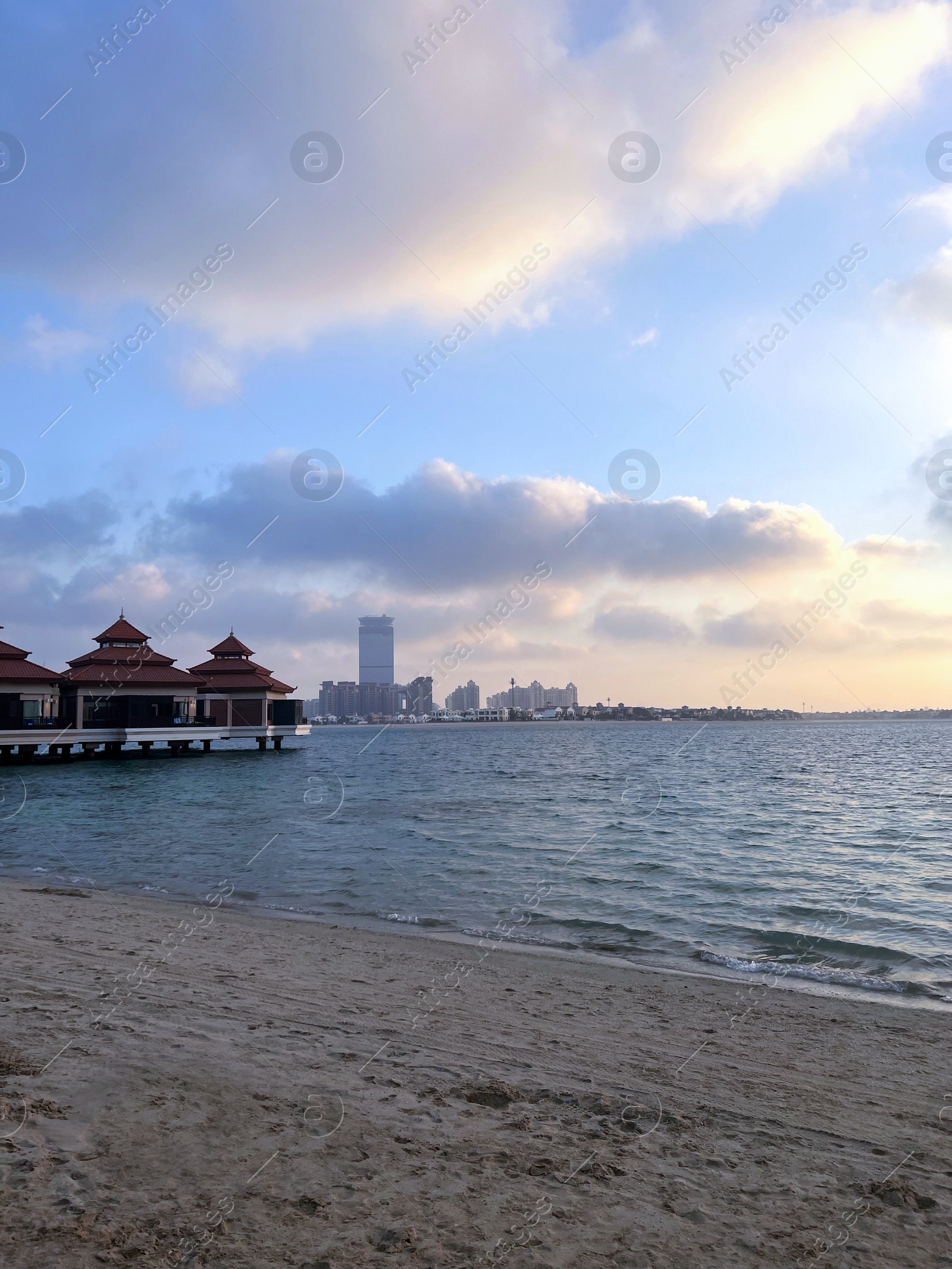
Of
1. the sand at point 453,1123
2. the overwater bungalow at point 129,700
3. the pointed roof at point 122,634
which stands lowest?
the sand at point 453,1123

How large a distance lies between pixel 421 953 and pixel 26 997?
5.33 metres

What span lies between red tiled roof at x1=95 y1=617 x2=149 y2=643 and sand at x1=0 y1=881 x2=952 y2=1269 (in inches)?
2535

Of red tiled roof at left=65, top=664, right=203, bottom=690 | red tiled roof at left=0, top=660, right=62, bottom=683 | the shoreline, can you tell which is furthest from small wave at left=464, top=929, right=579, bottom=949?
red tiled roof at left=65, top=664, right=203, bottom=690

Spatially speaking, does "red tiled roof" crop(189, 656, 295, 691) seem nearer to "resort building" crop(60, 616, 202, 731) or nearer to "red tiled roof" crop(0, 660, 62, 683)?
"resort building" crop(60, 616, 202, 731)

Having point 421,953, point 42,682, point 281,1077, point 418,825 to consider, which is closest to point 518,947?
point 421,953

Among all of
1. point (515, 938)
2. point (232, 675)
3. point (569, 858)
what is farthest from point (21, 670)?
point (515, 938)

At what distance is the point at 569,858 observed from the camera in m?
21.7

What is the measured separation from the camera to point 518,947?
40.9 ft

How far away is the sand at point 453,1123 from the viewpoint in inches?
168

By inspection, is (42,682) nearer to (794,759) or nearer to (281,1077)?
(281,1077)

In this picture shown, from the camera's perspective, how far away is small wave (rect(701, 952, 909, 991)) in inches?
435

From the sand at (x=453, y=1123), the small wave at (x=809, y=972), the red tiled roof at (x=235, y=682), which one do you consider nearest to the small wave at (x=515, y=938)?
the small wave at (x=809, y=972)

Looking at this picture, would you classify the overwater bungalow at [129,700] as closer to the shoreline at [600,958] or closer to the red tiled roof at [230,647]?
the red tiled roof at [230,647]

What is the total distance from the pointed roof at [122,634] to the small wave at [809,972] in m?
66.4
